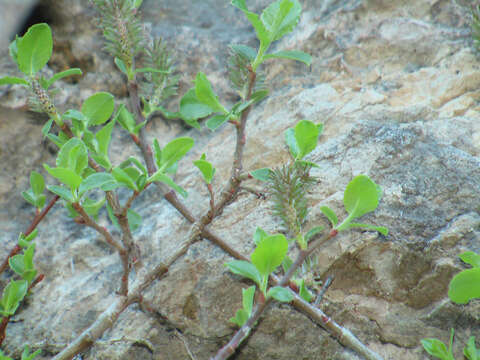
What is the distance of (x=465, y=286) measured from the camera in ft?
2.47

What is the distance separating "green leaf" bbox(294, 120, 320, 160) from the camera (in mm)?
805

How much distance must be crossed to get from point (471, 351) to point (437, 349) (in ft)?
0.20

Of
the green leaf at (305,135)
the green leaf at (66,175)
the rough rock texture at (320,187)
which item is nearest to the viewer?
the green leaf at (66,175)

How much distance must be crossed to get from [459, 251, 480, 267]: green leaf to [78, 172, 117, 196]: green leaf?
0.72 metres

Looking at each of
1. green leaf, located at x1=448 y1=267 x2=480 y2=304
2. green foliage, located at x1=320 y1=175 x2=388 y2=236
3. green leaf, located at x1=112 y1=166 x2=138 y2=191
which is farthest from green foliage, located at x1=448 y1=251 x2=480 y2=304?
green leaf, located at x1=112 y1=166 x2=138 y2=191

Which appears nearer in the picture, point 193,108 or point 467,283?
point 467,283

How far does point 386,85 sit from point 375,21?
11.4 inches

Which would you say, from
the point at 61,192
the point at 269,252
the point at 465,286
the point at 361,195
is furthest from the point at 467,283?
the point at 61,192

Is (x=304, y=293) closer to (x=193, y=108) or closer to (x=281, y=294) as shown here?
(x=281, y=294)

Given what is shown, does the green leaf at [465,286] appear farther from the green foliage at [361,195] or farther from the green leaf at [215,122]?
the green leaf at [215,122]

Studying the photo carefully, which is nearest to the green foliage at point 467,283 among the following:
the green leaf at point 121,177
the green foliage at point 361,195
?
the green foliage at point 361,195

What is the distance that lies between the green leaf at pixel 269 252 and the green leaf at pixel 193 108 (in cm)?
38

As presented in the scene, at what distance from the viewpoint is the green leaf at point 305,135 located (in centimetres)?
81

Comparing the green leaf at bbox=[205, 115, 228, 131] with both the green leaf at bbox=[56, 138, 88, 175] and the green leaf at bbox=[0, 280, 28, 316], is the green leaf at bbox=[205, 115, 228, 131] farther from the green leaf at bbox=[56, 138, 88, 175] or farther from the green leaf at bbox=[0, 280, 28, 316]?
the green leaf at bbox=[0, 280, 28, 316]
